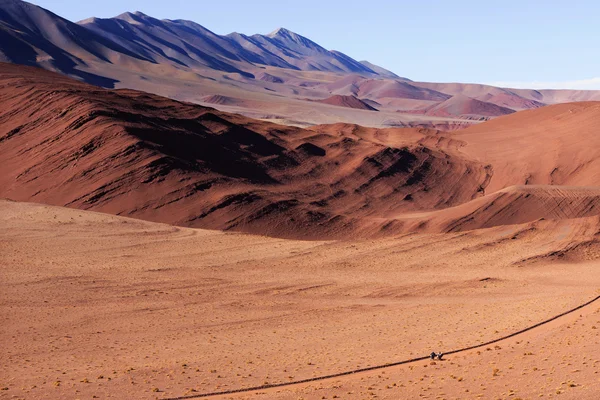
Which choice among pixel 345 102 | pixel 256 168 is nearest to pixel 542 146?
pixel 256 168

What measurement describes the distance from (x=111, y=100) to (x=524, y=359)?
4270 cm

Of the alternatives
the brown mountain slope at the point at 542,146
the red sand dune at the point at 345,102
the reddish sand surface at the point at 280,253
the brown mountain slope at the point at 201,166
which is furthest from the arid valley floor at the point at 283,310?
the red sand dune at the point at 345,102

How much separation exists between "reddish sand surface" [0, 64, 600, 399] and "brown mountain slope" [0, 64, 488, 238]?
6.2 inches

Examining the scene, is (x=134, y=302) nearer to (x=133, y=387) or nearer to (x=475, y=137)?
(x=133, y=387)

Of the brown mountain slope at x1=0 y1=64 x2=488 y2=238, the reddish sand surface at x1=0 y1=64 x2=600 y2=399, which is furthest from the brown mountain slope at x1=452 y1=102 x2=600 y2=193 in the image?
the brown mountain slope at x1=0 y1=64 x2=488 y2=238

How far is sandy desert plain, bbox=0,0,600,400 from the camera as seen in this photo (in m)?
18.2

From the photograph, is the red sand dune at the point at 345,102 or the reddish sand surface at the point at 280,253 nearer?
the reddish sand surface at the point at 280,253

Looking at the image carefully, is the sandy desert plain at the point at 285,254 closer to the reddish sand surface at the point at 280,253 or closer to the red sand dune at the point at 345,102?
the reddish sand surface at the point at 280,253

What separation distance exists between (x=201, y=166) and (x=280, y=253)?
43.8 ft

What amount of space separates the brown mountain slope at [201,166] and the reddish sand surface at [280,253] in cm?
16

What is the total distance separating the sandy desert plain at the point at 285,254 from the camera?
18.2m

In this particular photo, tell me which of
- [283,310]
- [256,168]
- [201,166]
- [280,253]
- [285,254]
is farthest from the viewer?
[256,168]

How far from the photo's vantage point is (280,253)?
1462 inches

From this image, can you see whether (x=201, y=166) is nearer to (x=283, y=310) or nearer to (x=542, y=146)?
(x=283, y=310)
